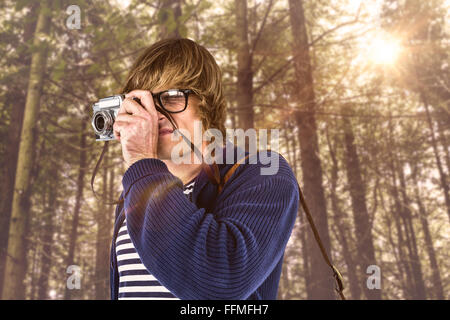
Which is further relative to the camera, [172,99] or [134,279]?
[172,99]

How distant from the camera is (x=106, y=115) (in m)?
1.21

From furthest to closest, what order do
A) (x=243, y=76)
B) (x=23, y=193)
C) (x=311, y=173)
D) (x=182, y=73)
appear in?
(x=311, y=173)
(x=23, y=193)
(x=243, y=76)
(x=182, y=73)

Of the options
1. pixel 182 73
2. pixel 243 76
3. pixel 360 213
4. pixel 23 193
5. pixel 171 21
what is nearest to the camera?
pixel 182 73

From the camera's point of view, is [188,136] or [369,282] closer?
[188,136]

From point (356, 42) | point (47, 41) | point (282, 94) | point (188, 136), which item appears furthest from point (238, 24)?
point (188, 136)

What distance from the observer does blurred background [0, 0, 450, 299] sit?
440 cm

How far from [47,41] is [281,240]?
4.53m

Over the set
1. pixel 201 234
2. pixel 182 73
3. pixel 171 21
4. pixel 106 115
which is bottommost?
pixel 201 234

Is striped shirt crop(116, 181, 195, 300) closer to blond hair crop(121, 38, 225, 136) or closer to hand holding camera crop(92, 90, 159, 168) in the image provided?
hand holding camera crop(92, 90, 159, 168)

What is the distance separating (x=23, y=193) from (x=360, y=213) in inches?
279

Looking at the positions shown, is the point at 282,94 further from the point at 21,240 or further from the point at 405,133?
the point at 21,240

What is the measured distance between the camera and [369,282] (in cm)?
748

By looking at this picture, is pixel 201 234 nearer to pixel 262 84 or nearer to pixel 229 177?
pixel 229 177

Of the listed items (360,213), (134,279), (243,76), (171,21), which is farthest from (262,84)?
(360,213)
